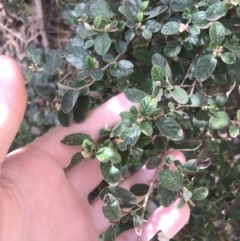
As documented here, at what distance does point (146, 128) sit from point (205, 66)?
17 cm

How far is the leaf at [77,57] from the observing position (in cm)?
94

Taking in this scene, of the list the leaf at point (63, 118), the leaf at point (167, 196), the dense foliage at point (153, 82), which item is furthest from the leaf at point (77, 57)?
the leaf at point (167, 196)

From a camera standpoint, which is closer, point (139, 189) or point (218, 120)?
point (218, 120)

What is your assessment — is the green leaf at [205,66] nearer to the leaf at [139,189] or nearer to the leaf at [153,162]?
the leaf at [153,162]

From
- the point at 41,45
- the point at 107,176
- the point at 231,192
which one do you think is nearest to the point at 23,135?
the point at 41,45

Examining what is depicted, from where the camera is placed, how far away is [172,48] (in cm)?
92

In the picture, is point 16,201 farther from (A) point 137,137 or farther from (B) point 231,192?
(B) point 231,192

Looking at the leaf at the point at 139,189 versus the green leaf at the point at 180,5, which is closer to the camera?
the green leaf at the point at 180,5

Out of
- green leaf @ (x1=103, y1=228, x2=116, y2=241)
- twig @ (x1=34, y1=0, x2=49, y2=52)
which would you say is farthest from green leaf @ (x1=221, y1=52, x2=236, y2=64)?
twig @ (x1=34, y1=0, x2=49, y2=52)

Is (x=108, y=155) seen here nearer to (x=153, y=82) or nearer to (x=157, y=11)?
(x=153, y=82)

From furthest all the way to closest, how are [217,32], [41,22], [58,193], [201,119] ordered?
1. [41,22]
2. [58,193]
3. [201,119]
4. [217,32]

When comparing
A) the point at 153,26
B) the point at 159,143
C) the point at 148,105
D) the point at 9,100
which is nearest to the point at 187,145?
the point at 159,143

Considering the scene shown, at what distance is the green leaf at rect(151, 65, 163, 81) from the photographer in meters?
0.86

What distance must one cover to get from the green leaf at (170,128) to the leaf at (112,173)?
12 cm
